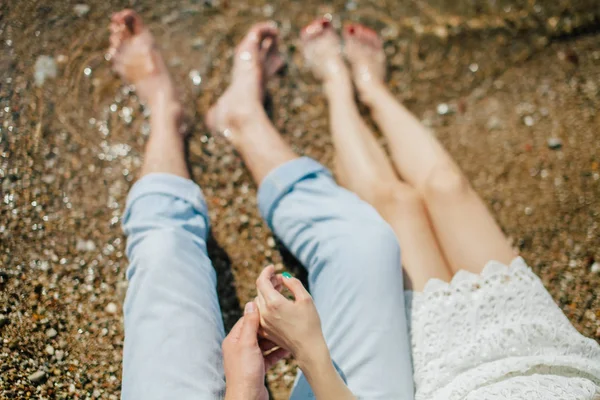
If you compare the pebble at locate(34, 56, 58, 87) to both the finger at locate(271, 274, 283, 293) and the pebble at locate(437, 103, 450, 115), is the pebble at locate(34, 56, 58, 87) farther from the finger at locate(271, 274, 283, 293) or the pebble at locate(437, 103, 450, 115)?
the pebble at locate(437, 103, 450, 115)

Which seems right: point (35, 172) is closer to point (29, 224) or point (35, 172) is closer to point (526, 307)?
point (29, 224)

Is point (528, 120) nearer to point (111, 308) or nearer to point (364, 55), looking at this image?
point (364, 55)

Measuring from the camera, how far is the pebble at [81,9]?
2.70m

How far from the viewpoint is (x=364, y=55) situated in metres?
2.91

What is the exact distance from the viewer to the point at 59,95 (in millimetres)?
2562

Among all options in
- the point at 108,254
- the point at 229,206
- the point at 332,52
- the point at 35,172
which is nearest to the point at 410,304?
the point at 229,206

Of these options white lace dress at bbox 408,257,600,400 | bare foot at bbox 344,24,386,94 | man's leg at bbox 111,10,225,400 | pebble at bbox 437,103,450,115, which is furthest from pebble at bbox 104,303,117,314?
pebble at bbox 437,103,450,115

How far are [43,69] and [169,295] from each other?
160 cm

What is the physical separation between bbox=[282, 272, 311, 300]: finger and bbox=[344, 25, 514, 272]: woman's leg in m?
0.69

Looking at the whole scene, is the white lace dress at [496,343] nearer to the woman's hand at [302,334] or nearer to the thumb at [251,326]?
the woman's hand at [302,334]

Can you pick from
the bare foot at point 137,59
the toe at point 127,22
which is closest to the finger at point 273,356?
the bare foot at point 137,59

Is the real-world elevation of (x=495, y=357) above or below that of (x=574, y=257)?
above

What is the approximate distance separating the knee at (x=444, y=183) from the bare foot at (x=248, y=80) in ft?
3.19

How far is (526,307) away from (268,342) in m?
0.96
